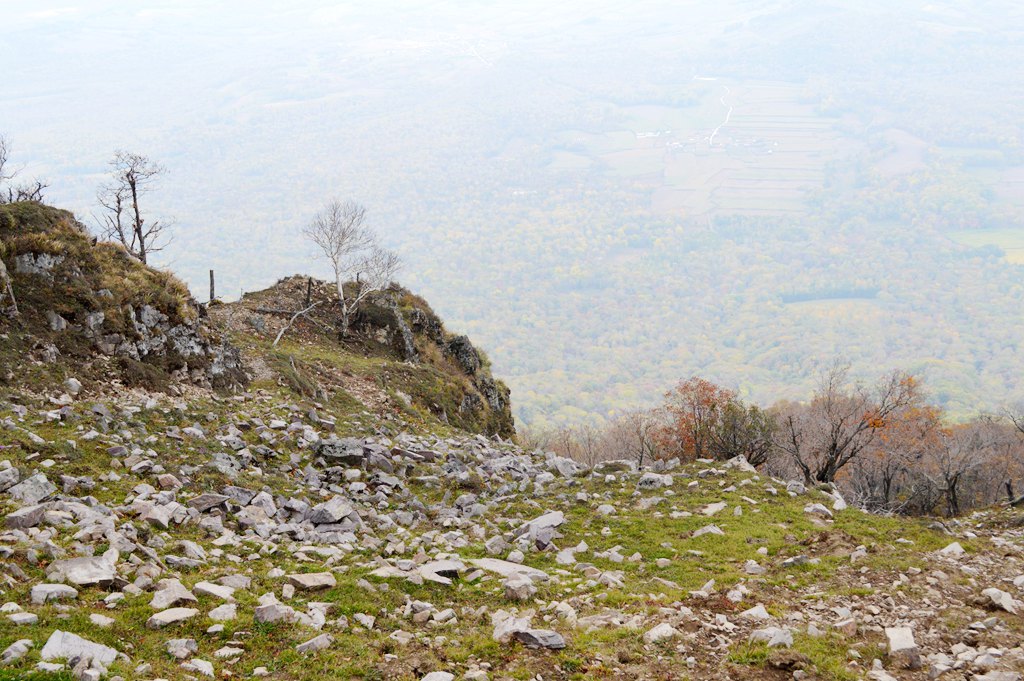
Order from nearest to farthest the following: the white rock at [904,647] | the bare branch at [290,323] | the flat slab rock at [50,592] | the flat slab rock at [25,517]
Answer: the flat slab rock at [50,592]
the white rock at [904,647]
the flat slab rock at [25,517]
the bare branch at [290,323]

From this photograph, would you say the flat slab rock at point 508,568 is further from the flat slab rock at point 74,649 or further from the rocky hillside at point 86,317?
the rocky hillside at point 86,317

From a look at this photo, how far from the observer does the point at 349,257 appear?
147 ft

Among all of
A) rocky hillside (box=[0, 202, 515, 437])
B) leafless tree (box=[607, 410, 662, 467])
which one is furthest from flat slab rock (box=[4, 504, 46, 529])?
leafless tree (box=[607, 410, 662, 467])

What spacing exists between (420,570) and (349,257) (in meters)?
34.2

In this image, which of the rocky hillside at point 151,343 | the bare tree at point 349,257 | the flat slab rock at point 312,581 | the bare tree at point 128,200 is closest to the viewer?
the flat slab rock at point 312,581

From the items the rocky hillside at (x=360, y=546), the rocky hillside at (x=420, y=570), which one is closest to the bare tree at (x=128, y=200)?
the rocky hillside at (x=360, y=546)

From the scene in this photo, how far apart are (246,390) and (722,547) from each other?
1738 centimetres

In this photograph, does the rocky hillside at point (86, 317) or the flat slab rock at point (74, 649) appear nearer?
the flat slab rock at point (74, 649)

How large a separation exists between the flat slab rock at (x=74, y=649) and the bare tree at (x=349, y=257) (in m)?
32.7

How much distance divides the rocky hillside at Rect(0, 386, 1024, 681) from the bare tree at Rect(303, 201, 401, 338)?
21164 millimetres

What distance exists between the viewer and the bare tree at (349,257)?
42.3 m

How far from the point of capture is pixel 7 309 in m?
19.2

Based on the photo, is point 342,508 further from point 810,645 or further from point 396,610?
point 810,645

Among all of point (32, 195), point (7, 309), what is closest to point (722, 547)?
point (7, 309)
